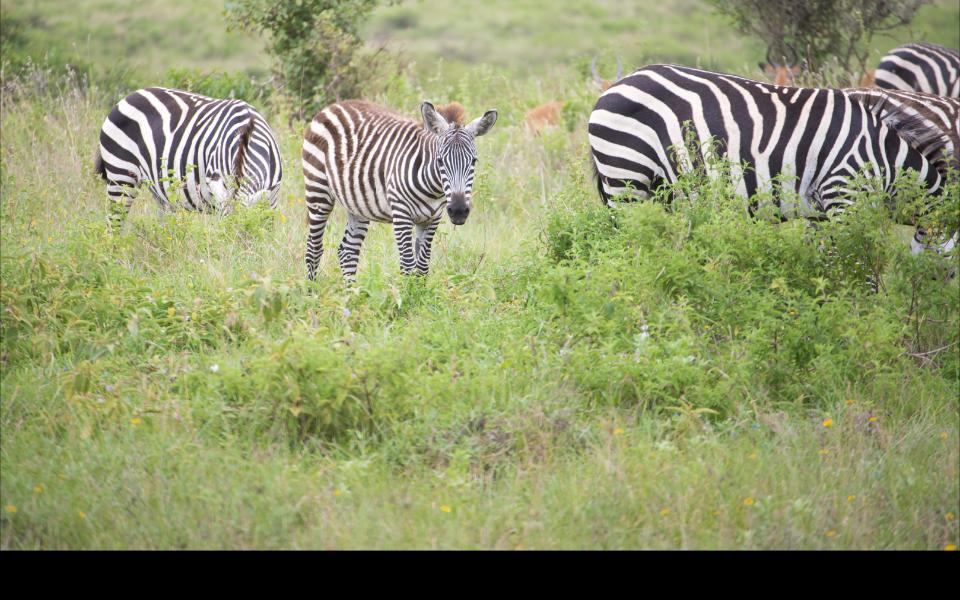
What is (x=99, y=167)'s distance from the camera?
8.02 meters

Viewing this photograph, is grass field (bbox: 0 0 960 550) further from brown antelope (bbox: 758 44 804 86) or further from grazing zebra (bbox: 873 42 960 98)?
grazing zebra (bbox: 873 42 960 98)

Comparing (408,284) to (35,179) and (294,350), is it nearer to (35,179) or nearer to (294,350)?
(294,350)

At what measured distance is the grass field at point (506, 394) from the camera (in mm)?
3705


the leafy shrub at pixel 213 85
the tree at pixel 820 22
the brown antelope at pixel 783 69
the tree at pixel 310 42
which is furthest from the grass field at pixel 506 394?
Result: the tree at pixel 820 22

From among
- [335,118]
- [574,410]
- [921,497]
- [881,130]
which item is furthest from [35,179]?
[921,497]

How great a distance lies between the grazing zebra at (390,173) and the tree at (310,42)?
11.1 feet

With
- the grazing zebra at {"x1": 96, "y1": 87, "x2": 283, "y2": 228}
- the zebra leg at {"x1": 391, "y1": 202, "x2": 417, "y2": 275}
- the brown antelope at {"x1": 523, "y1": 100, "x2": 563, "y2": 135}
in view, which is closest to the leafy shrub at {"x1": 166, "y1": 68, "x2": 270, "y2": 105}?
the grazing zebra at {"x1": 96, "y1": 87, "x2": 283, "y2": 228}

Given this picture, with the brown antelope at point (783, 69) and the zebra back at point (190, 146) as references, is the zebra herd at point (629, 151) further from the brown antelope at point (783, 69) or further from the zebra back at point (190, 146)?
the brown antelope at point (783, 69)

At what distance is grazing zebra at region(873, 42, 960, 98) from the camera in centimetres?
1048

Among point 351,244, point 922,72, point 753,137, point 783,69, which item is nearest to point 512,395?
point 753,137

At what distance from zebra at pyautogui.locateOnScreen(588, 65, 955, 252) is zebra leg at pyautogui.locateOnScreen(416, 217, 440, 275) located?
132 centimetres

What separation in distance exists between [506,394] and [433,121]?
8.21 ft

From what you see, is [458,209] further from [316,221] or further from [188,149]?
[188,149]

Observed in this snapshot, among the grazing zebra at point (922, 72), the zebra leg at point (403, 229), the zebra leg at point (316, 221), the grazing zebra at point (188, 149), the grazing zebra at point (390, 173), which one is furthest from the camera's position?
the grazing zebra at point (922, 72)
